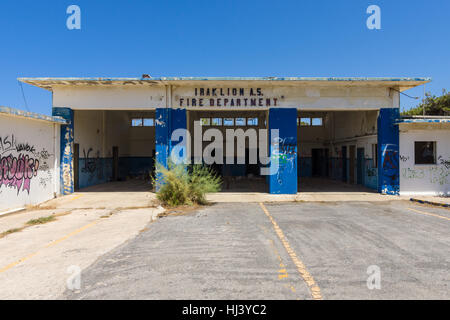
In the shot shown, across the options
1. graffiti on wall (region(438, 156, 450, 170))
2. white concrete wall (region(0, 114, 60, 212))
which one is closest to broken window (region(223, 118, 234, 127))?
white concrete wall (region(0, 114, 60, 212))

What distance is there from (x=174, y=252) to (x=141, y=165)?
1803cm

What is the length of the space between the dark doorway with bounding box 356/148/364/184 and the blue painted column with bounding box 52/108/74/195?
50.4ft

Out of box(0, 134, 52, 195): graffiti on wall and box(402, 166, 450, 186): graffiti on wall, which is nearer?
box(0, 134, 52, 195): graffiti on wall

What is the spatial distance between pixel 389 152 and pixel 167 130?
10191 millimetres

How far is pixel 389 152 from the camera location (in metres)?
11.6

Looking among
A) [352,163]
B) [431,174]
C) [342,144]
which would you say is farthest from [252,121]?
[431,174]

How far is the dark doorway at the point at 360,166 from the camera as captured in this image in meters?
14.9

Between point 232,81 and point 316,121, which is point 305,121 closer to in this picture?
point 316,121

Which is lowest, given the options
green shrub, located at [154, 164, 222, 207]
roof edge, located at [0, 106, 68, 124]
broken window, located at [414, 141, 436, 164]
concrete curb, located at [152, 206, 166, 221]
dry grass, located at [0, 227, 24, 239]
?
dry grass, located at [0, 227, 24, 239]

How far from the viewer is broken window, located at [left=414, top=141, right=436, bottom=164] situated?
11.8 meters

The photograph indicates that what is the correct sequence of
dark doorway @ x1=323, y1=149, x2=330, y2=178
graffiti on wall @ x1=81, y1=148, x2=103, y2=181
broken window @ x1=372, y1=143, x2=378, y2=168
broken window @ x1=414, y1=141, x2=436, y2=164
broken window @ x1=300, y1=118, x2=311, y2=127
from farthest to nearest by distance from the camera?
broken window @ x1=300, y1=118, x2=311, y2=127 < dark doorway @ x1=323, y1=149, x2=330, y2=178 < graffiti on wall @ x1=81, y1=148, x2=103, y2=181 < broken window @ x1=372, y1=143, x2=378, y2=168 < broken window @ x1=414, y1=141, x2=436, y2=164

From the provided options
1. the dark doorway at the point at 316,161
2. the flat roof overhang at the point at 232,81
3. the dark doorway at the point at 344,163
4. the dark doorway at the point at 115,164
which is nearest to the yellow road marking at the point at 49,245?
the flat roof overhang at the point at 232,81

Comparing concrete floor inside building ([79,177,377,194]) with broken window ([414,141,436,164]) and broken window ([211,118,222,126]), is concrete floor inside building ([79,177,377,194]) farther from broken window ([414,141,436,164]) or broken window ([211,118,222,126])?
broken window ([211,118,222,126])

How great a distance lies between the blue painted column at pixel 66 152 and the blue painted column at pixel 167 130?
13.0 feet
